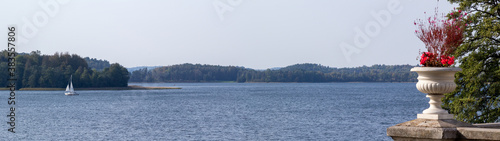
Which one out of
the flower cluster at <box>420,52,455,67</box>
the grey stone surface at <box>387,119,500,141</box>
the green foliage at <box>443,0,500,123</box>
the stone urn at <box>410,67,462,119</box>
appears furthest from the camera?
the green foliage at <box>443,0,500,123</box>

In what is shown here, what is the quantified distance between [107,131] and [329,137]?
2344 centimetres

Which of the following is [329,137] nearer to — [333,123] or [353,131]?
[353,131]

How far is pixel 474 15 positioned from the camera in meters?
24.6

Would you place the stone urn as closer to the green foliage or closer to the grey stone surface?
the grey stone surface

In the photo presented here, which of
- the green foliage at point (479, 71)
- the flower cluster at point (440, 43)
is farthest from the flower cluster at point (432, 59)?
the green foliage at point (479, 71)

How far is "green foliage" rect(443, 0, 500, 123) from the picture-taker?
2398 cm

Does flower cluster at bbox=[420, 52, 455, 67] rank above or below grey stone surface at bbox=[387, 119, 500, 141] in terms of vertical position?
above

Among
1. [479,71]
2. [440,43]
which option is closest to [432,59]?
[440,43]

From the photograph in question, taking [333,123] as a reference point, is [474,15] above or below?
above

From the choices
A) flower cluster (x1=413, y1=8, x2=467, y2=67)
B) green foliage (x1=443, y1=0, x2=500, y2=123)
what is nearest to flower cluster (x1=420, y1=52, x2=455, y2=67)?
flower cluster (x1=413, y1=8, x2=467, y2=67)

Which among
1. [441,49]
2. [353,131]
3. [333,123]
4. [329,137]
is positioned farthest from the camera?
[333,123]

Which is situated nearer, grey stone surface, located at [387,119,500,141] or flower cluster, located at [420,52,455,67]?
grey stone surface, located at [387,119,500,141]

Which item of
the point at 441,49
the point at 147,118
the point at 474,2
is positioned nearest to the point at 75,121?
the point at 147,118

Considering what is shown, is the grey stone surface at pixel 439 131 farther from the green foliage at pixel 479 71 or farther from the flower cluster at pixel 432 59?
the green foliage at pixel 479 71
